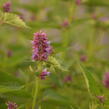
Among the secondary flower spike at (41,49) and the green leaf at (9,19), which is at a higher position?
the green leaf at (9,19)

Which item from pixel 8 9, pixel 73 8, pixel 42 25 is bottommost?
pixel 8 9

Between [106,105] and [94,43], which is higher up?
[94,43]

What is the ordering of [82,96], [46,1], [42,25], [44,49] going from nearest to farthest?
[44,49] → [42,25] → [82,96] → [46,1]

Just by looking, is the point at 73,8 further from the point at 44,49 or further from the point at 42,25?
the point at 44,49

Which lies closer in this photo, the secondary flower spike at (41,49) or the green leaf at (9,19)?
the secondary flower spike at (41,49)

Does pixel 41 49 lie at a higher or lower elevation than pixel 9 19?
lower

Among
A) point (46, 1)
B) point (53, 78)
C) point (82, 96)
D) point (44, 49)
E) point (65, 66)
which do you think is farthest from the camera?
point (46, 1)

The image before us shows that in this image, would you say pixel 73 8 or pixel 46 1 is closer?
pixel 73 8

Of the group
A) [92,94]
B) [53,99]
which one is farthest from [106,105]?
[53,99]

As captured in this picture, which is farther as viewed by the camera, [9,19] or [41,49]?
[9,19]

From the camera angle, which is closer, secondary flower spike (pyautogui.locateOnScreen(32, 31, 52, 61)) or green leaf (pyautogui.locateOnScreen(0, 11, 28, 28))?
secondary flower spike (pyautogui.locateOnScreen(32, 31, 52, 61))

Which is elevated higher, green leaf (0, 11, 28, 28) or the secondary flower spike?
green leaf (0, 11, 28, 28)
